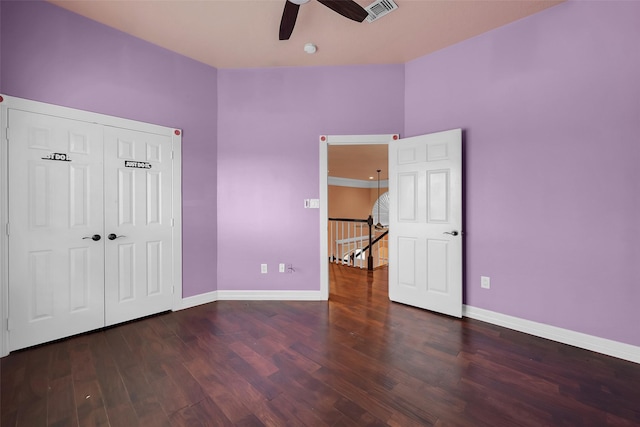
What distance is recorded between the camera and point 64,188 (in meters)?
2.49

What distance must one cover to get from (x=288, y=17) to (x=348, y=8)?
0.49m

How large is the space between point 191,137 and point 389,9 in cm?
252

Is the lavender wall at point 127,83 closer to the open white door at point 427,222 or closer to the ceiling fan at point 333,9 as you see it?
the ceiling fan at point 333,9

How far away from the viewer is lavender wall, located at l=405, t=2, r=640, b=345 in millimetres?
2230

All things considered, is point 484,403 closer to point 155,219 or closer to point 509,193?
point 509,193

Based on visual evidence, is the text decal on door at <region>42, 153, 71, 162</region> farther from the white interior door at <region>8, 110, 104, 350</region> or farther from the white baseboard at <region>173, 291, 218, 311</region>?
the white baseboard at <region>173, 291, 218, 311</region>

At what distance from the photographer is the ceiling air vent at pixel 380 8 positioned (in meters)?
2.40

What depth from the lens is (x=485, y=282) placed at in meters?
2.93

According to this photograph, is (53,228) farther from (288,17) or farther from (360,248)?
(360,248)

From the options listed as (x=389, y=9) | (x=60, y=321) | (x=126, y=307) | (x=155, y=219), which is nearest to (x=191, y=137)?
(x=155, y=219)

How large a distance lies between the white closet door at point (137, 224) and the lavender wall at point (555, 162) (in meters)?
3.31

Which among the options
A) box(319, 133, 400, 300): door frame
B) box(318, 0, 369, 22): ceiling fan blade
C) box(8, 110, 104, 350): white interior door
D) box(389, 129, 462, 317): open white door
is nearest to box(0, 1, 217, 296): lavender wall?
box(8, 110, 104, 350): white interior door

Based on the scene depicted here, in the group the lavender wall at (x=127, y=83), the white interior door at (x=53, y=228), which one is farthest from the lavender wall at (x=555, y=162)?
the white interior door at (x=53, y=228)

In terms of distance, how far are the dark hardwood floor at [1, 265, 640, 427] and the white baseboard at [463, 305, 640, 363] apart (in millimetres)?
83
